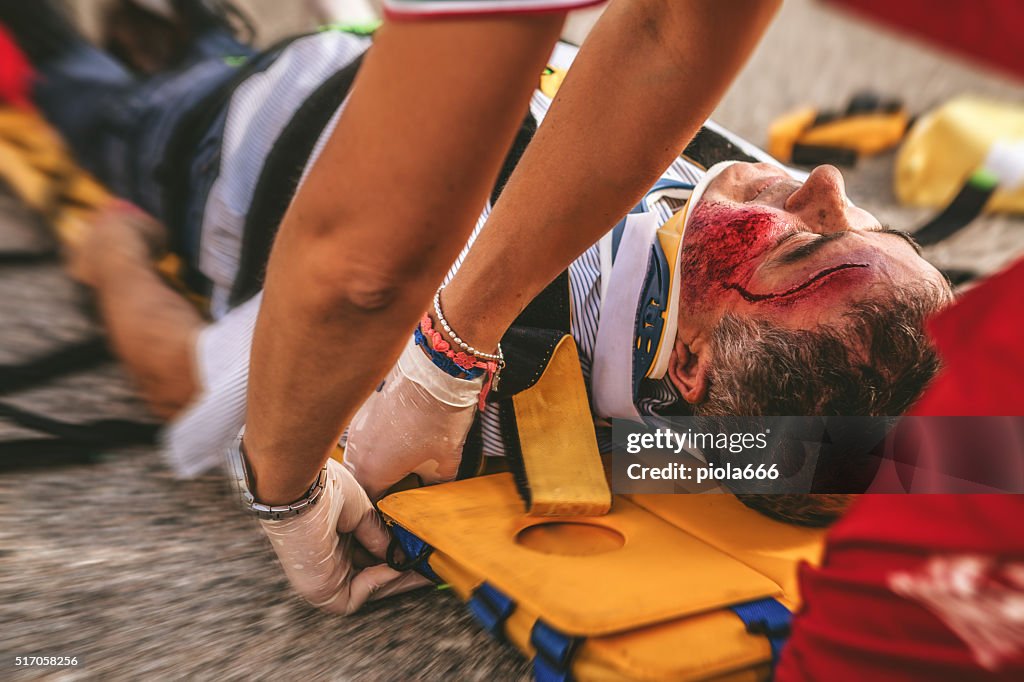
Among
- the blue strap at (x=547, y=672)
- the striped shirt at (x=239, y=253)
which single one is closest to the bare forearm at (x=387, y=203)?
the blue strap at (x=547, y=672)

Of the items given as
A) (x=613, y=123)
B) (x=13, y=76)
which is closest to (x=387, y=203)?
(x=613, y=123)

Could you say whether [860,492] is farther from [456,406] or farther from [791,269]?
[456,406]

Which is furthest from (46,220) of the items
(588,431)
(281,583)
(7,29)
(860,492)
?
(860,492)

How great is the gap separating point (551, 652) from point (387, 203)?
0.44 metres

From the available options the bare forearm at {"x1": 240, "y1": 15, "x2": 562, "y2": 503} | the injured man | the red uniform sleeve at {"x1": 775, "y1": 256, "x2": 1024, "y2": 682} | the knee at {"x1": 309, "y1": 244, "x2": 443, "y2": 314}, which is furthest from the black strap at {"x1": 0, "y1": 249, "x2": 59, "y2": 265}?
the red uniform sleeve at {"x1": 775, "y1": 256, "x2": 1024, "y2": 682}

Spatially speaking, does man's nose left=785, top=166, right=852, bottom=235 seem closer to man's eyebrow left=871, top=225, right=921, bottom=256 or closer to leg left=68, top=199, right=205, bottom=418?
man's eyebrow left=871, top=225, right=921, bottom=256

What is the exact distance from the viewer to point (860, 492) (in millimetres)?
920

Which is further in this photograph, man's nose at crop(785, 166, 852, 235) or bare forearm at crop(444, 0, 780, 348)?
man's nose at crop(785, 166, 852, 235)

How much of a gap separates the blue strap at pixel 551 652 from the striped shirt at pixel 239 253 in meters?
0.33

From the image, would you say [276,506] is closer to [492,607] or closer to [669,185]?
[492,607]

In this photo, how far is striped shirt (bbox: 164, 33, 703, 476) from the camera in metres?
1.04

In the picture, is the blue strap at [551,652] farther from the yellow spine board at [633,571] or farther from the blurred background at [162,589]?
the blurred background at [162,589]

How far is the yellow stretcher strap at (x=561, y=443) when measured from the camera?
897 millimetres

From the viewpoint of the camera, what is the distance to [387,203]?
1.50 feet
